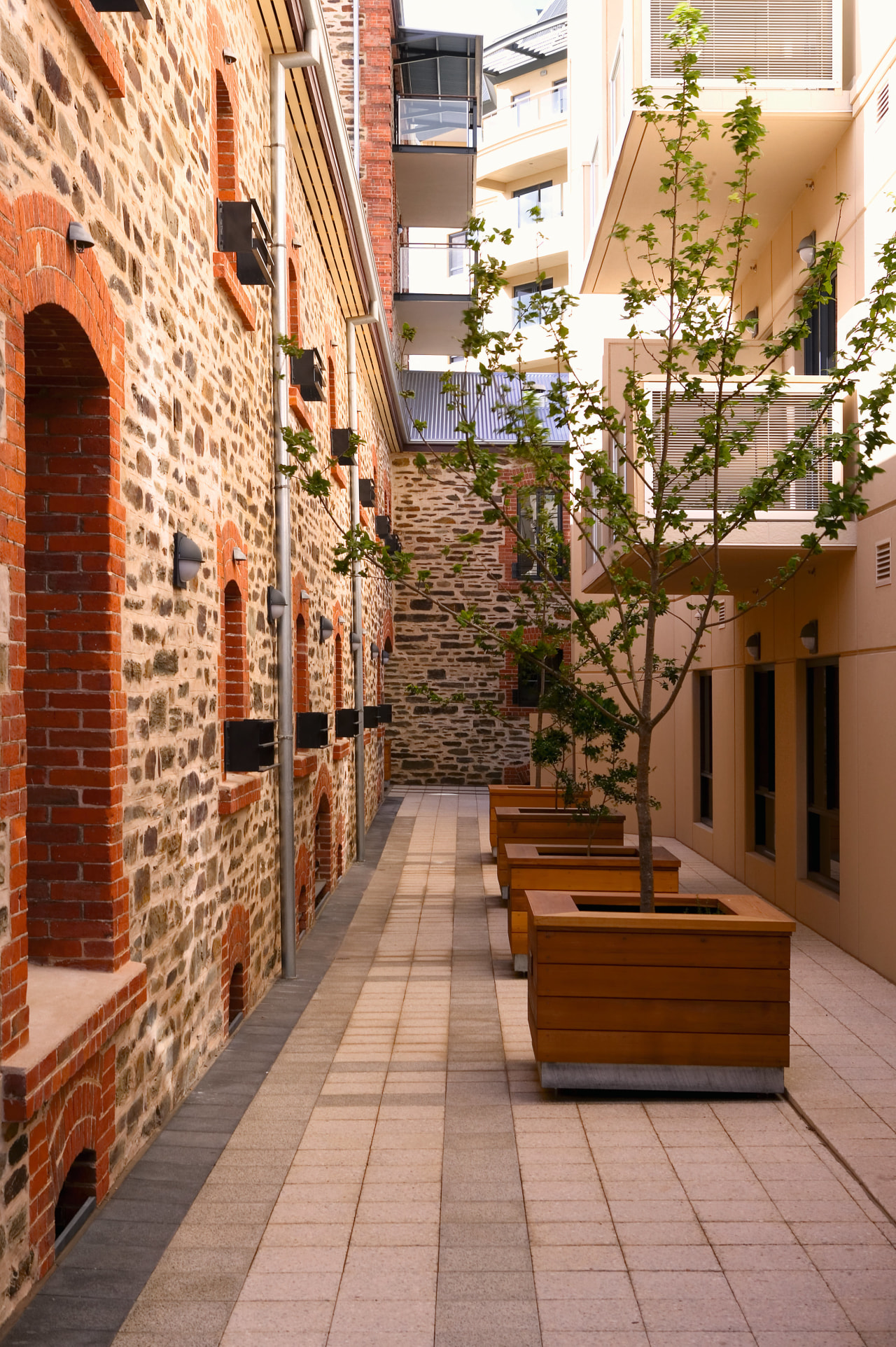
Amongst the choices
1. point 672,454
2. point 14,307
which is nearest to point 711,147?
point 672,454

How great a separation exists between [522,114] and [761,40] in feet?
94.1

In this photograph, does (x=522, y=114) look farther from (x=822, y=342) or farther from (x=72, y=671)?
(x=72, y=671)

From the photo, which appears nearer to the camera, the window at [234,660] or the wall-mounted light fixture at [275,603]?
the window at [234,660]

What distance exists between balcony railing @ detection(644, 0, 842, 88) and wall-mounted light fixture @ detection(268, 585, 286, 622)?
4.73 m

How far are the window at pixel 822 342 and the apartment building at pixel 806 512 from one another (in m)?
0.02

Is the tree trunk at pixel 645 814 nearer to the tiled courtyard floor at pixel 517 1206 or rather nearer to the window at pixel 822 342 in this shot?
the tiled courtyard floor at pixel 517 1206

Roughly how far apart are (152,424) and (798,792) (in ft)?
21.9

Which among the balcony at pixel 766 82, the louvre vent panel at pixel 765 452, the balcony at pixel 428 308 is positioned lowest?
the louvre vent panel at pixel 765 452

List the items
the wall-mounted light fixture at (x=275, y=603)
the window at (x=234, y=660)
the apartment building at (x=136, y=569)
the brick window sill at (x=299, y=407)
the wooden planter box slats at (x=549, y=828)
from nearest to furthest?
the apartment building at (x=136, y=569) < the window at (x=234, y=660) < the wall-mounted light fixture at (x=275, y=603) < the brick window sill at (x=299, y=407) < the wooden planter box slats at (x=549, y=828)

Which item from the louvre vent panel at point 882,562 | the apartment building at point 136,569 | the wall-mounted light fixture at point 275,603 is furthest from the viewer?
the louvre vent panel at point 882,562

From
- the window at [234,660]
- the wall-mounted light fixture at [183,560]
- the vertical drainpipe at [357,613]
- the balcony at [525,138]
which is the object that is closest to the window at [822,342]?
the vertical drainpipe at [357,613]

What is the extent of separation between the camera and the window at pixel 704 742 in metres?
13.8

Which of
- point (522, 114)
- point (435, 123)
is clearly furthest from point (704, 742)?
point (522, 114)

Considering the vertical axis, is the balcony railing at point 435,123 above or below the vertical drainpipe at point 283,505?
above
